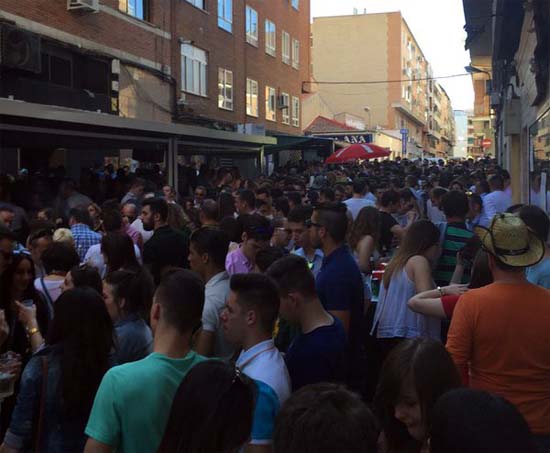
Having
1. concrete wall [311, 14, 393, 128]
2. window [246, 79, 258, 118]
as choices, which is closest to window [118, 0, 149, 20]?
window [246, 79, 258, 118]

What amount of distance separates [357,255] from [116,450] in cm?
419

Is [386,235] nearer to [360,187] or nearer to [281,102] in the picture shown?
[360,187]

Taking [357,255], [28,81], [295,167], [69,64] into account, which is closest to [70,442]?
[357,255]

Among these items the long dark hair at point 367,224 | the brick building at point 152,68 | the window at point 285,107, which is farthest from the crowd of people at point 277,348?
the window at point 285,107

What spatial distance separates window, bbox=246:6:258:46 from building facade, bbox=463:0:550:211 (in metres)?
10.7

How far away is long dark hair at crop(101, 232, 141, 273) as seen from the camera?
5.56 meters

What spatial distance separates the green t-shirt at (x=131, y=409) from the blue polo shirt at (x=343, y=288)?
1986 mm

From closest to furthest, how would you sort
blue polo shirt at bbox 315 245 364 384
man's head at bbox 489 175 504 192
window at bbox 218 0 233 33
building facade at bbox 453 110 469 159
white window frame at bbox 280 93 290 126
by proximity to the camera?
blue polo shirt at bbox 315 245 364 384 → man's head at bbox 489 175 504 192 → window at bbox 218 0 233 33 → white window frame at bbox 280 93 290 126 → building facade at bbox 453 110 469 159

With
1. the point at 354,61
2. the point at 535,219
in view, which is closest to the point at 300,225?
the point at 535,219

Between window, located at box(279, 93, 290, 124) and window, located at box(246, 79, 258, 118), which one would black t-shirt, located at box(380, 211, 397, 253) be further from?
window, located at box(279, 93, 290, 124)

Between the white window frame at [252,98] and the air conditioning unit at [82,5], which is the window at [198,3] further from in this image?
the air conditioning unit at [82,5]

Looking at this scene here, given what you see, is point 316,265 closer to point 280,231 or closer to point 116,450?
point 280,231

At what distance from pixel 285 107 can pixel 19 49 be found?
816 inches

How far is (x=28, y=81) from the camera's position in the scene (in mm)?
15867
